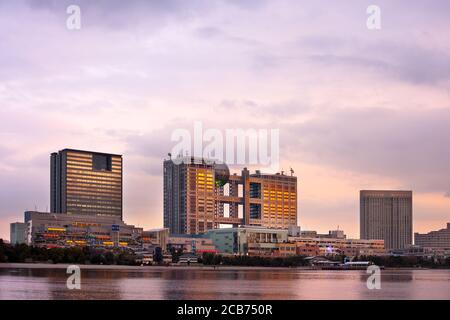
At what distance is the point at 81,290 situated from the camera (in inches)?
3140

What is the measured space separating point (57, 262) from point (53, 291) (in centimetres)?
11151

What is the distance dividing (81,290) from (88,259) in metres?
118
